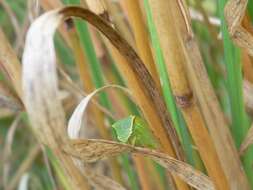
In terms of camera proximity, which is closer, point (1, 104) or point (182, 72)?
point (182, 72)

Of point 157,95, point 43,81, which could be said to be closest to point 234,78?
point 157,95

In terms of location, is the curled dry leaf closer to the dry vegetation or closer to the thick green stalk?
the dry vegetation

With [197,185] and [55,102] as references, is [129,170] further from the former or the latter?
[55,102]

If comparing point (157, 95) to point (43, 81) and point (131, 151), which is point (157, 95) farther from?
point (43, 81)

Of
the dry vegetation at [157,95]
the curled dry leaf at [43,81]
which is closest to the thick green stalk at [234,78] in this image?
the dry vegetation at [157,95]

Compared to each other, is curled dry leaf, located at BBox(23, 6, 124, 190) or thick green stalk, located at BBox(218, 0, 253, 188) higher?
curled dry leaf, located at BBox(23, 6, 124, 190)

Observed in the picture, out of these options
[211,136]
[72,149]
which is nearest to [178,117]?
[211,136]

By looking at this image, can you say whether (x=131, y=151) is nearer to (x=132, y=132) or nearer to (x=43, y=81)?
(x=132, y=132)

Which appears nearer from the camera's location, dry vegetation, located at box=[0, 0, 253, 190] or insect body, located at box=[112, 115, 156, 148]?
dry vegetation, located at box=[0, 0, 253, 190]

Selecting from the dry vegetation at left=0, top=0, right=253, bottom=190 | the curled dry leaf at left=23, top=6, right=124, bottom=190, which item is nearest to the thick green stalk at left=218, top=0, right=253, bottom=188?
the dry vegetation at left=0, top=0, right=253, bottom=190

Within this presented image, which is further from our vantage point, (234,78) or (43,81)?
(234,78)

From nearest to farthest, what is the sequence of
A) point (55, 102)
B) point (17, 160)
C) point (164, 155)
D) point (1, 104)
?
point (55, 102)
point (164, 155)
point (1, 104)
point (17, 160)
